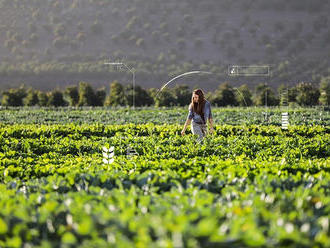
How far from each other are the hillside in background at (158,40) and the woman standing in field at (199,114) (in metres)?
85.6

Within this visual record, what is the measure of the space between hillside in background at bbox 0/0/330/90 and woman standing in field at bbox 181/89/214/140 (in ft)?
281

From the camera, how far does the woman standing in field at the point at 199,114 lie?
35.4 feet

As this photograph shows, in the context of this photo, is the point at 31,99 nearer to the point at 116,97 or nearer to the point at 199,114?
the point at 116,97

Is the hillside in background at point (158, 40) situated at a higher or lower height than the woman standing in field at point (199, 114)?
higher

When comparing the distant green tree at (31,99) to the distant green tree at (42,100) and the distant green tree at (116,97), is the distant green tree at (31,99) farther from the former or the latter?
the distant green tree at (116,97)

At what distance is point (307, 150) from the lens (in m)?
9.77

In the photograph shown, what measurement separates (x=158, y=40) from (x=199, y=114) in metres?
119

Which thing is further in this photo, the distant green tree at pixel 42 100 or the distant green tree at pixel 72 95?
the distant green tree at pixel 42 100

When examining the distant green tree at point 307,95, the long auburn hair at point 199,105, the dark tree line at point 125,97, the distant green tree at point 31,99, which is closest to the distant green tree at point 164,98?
the dark tree line at point 125,97

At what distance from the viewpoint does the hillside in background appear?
106 meters

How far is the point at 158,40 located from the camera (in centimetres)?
12700

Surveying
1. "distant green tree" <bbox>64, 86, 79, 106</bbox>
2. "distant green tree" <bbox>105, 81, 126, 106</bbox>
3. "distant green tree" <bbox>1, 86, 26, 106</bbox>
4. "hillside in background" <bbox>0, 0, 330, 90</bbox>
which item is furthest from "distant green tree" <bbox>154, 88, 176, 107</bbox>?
"hillside in background" <bbox>0, 0, 330, 90</bbox>

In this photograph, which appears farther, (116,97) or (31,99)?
(31,99)

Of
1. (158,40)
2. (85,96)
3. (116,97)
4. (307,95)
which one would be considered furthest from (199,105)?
(158,40)
